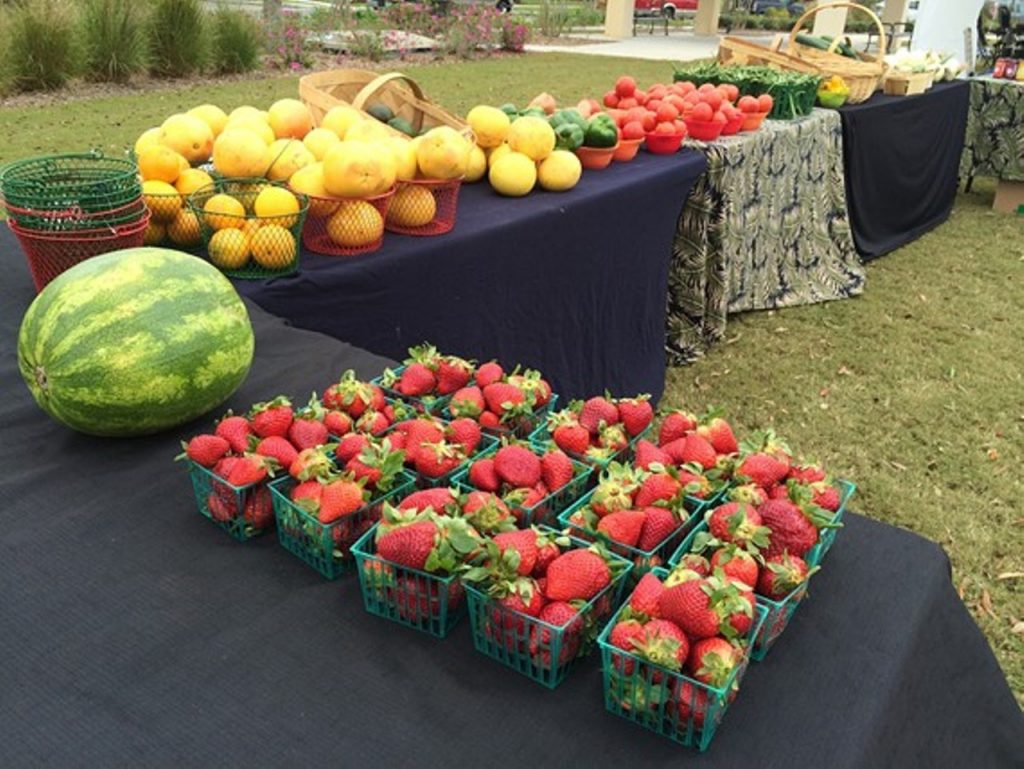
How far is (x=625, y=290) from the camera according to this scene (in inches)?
159

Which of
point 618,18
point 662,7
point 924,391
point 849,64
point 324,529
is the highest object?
point 662,7

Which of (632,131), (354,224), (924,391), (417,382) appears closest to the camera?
(417,382)

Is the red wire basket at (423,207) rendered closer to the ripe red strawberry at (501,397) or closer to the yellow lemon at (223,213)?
the yellow lemon at (223,213)

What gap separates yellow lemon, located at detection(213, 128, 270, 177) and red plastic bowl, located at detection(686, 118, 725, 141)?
2.71m

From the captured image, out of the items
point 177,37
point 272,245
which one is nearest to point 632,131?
point 272,245

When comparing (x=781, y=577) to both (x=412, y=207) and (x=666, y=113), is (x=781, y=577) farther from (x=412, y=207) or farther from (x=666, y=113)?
(x=666, y=113)

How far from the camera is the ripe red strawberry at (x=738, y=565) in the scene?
1.04m

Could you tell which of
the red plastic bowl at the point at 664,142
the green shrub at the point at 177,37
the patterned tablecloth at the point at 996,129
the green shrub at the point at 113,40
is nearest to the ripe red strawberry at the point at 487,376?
the red plastic bowl at the point at 664,142

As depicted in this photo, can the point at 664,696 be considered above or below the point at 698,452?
below

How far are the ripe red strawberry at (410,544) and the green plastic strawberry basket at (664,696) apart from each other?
24 centimetres

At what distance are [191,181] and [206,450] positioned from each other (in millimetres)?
1365

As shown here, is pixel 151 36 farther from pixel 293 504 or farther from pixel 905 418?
pixel 293 504

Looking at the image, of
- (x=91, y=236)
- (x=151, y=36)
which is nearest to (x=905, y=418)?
(x=91, y=236)

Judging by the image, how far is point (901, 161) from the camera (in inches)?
262
